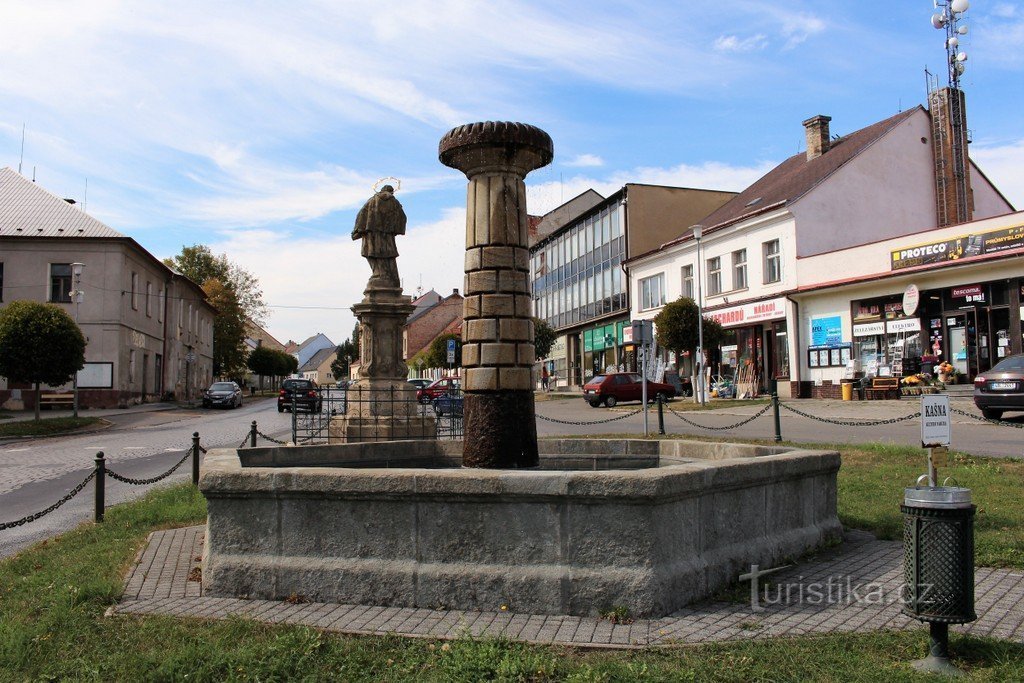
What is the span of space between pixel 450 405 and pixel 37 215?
32.0 metres

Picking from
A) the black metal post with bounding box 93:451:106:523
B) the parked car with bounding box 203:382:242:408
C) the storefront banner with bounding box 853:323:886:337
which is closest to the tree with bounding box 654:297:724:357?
the storefront banner with bounding box 853:323:886:337

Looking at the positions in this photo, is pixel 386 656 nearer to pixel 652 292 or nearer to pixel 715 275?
pixel 715 275

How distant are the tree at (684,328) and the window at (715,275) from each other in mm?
5499

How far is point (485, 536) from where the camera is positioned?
5172mm

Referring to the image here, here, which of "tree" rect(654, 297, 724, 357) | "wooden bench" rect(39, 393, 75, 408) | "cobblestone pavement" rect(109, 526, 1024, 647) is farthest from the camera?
"wooden bench" rect(39, 393, 75, 408)

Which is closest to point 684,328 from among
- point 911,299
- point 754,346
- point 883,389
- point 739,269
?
point 754,346

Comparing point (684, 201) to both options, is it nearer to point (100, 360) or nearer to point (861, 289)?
point (861, 289)

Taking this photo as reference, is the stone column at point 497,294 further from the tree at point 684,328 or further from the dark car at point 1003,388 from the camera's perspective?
the tree at point 684,328

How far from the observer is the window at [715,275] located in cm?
3678

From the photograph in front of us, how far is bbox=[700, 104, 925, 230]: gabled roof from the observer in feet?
108

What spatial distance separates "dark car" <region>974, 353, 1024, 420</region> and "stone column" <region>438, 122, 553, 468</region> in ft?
48.3

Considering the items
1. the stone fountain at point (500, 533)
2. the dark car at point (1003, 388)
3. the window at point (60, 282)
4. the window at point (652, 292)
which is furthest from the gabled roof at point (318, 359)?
the stone fountain at point (500, 533)

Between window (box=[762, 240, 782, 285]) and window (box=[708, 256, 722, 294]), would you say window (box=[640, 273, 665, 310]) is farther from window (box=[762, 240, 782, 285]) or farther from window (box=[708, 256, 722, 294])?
window (box=[762, 240, 782, 285])

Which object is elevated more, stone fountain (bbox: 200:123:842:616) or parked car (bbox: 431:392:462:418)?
parked car (bbox: 431:392:462:418)
